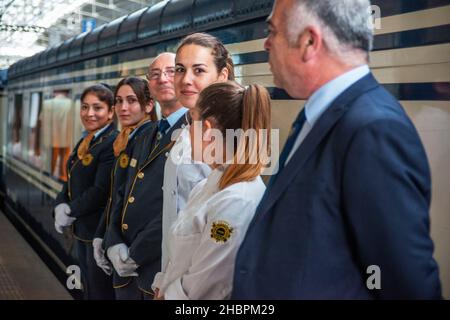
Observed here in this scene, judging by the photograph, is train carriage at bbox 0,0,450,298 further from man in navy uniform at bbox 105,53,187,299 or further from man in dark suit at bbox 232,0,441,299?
man in dark suit at bbox 232,0,441,299

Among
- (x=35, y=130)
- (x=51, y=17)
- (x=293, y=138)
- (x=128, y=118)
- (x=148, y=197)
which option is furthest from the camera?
(x=51, y=17)

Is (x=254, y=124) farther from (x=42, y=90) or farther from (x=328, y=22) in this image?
(x=42, y=90)

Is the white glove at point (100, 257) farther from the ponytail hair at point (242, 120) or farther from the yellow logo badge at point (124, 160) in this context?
the ponytail hair at point (242, 120)

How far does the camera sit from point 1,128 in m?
12.9

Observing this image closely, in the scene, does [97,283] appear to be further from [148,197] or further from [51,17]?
[51,17]

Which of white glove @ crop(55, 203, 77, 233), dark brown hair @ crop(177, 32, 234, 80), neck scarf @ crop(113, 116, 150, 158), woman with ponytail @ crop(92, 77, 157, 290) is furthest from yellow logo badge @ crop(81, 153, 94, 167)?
dark brown hair @ crop(177, 32, 234, 80)

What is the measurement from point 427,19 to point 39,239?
7084 mm

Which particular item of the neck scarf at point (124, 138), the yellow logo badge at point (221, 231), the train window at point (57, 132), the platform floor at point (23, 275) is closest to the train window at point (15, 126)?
the platform floor at point (23, 275)

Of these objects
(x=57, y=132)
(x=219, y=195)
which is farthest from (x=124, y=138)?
(x=57, y=132)

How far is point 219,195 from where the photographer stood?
5.52 ft

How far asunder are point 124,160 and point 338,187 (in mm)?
2048

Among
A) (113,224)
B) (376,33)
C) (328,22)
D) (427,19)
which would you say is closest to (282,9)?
(328,22)

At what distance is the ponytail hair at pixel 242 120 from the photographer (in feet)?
5.60

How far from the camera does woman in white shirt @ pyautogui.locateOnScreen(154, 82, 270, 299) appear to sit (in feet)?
5.36
